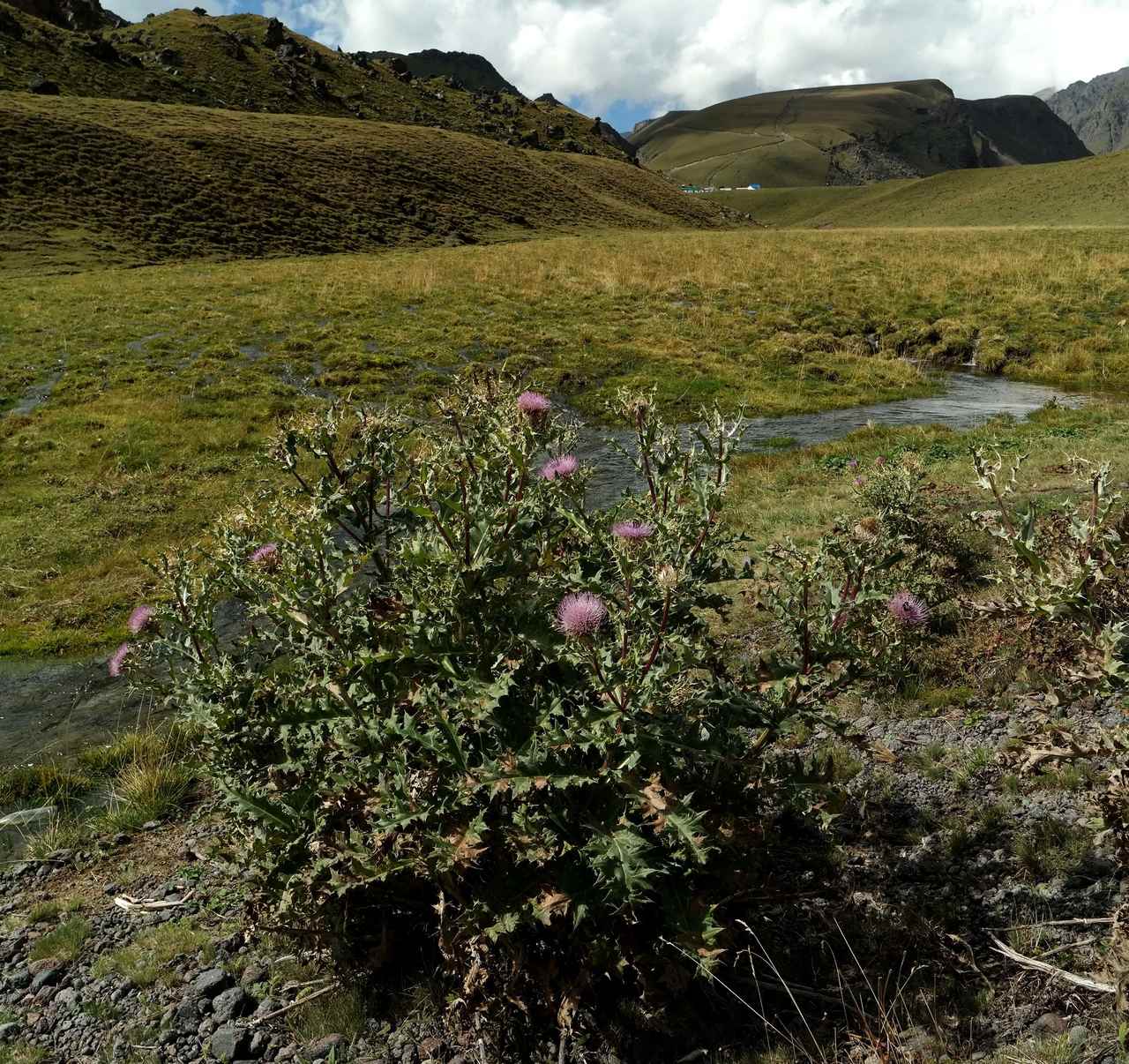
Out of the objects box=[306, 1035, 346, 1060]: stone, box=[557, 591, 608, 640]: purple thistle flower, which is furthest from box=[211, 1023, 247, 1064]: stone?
box=[557, 591, 608, 640]: purple thistle flower

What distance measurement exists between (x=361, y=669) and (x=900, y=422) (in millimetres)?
14316

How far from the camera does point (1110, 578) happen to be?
322cm

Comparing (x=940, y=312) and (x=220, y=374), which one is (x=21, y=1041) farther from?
(x=940, y=312)

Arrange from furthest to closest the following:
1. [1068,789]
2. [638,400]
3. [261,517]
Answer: [1068,789]
[261,517]
[638,400]

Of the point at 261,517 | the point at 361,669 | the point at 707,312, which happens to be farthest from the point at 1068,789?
the point at 707,312

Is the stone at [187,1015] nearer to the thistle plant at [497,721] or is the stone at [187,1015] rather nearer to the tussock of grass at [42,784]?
the thistle plant at [497,721]

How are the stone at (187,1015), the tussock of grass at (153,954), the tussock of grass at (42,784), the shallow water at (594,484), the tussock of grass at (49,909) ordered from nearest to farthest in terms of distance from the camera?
the stone at (187,1015) → the tussock of grass at (153,954) → the tussock of grass at (49,909) → the tussock of grass at (42,784) → the shallow water at (594,484)

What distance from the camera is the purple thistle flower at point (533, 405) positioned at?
3.34 m

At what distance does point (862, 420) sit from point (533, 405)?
1382 cm

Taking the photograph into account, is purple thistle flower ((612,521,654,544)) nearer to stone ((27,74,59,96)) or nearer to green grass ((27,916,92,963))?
green grass ((27,916,92,963))

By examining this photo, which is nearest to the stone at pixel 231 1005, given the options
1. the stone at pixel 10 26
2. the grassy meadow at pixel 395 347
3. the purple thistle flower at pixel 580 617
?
the purple thistle flower at pixel 580 617

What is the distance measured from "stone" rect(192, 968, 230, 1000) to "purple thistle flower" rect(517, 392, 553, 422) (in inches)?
116

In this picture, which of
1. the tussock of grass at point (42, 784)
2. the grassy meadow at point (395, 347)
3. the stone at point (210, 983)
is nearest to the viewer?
the stone at point (210, 983)

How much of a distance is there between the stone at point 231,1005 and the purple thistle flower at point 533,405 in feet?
9.55
